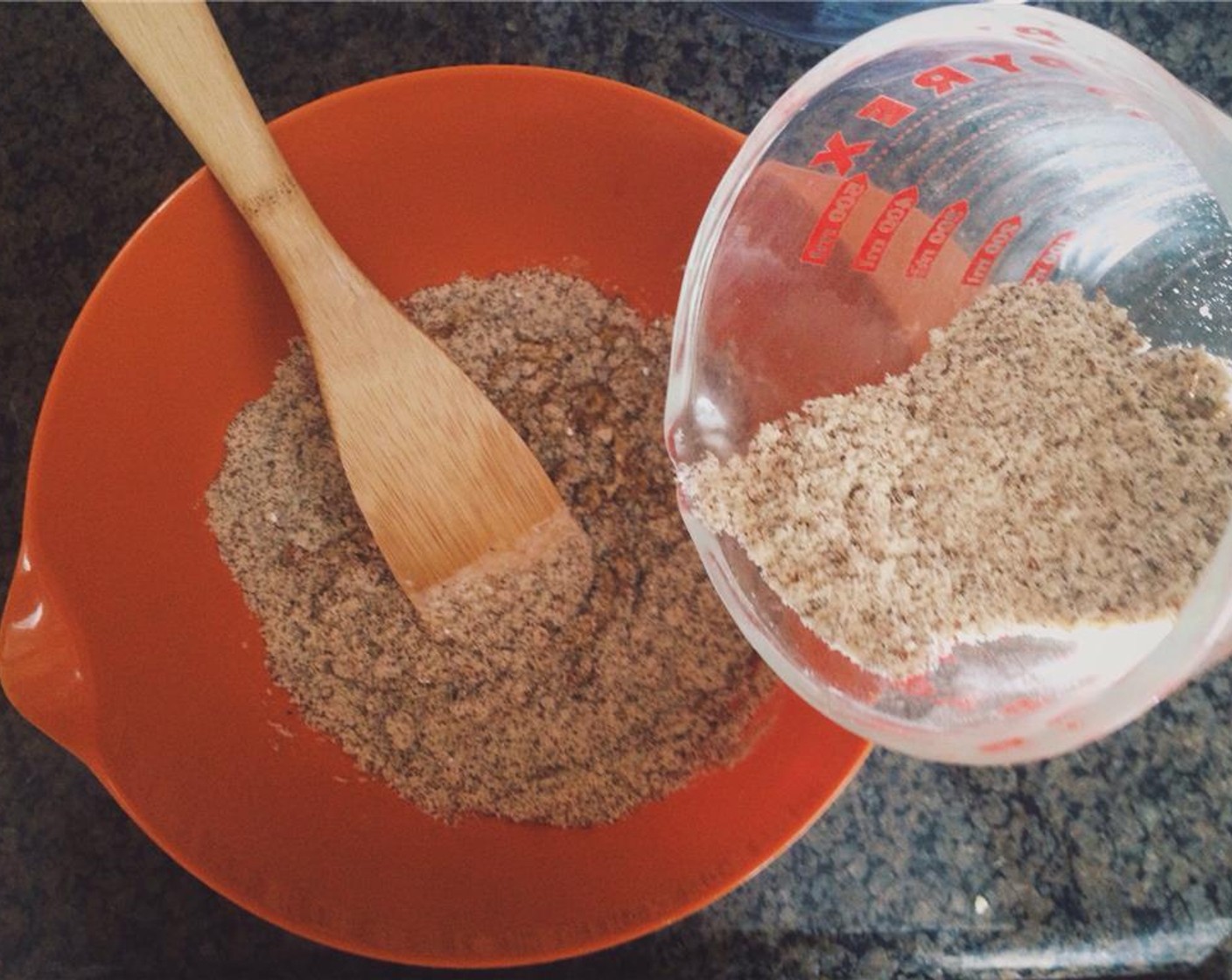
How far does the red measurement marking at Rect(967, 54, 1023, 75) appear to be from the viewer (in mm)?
828

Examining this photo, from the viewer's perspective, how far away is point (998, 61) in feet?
2.74

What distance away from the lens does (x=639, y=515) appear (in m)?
1.09

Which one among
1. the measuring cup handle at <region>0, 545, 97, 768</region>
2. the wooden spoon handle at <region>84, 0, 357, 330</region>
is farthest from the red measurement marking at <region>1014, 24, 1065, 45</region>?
the measuring cup handle at <region>0, 545, 97, 768</region>

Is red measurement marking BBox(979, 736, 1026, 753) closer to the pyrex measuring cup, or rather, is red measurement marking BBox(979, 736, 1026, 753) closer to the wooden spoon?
the pyrex measuring cup

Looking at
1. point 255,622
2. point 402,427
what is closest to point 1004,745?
point 402,427

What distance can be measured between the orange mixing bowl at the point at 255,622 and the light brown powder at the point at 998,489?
152 millimetres

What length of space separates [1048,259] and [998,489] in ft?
0.82

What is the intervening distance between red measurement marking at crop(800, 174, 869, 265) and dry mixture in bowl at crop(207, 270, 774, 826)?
23 cm

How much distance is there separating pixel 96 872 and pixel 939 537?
2.97 ft

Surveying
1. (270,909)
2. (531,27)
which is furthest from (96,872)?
(531,27)

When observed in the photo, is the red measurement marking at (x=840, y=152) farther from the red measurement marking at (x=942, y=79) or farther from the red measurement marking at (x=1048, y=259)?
the red measurement marking at (x=1048, y=259)

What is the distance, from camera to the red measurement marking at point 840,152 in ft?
2.97

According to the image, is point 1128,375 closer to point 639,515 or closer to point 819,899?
point 639,515

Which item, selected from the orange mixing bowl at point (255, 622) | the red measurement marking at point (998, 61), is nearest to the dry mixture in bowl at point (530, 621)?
the orange mixing bowl at point (255, 622)
